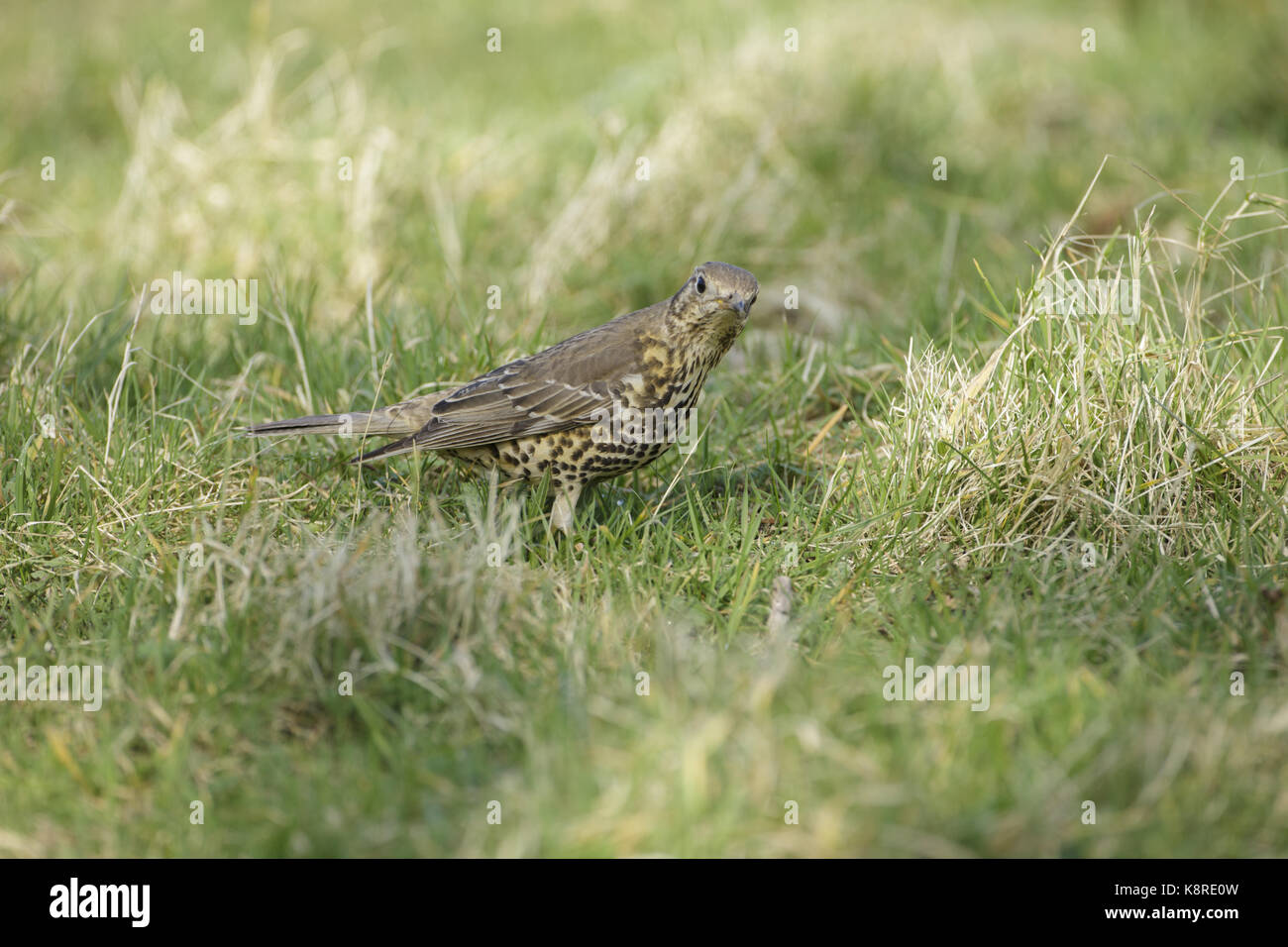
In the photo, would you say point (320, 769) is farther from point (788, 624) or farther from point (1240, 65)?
point (1240, 65)

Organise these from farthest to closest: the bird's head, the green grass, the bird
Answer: the bird → the bird's head → the green grass

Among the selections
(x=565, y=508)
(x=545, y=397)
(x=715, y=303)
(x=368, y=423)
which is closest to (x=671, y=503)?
(x=565, y=508)

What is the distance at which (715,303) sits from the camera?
13.9ft

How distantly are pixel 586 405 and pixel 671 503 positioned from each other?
0.51 meters

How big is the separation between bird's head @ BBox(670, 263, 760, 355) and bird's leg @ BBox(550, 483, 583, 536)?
0.69 m

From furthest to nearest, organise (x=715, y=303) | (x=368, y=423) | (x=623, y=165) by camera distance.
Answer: (x=623, y=165) → (x=368, y=423) → (x=715, y=303)

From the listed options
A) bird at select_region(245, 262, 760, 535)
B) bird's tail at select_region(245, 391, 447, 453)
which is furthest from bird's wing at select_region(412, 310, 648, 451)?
bird's tail at select_region(245, 391, 447, 453)

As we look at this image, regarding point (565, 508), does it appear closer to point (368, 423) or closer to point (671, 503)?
point (671, 503)

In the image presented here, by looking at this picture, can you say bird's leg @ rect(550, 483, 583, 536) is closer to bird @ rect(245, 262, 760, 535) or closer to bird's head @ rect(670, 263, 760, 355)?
bird @ rect(245, 262, 760, 535)

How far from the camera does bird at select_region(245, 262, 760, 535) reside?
4.33 m

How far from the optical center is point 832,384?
5.39 m

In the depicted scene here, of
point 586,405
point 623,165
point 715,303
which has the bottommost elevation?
point 586,405

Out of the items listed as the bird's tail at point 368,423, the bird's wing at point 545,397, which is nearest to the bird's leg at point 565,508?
the bird's wing at point 545,397

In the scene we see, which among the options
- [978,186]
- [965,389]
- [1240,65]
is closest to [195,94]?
[978,186]
